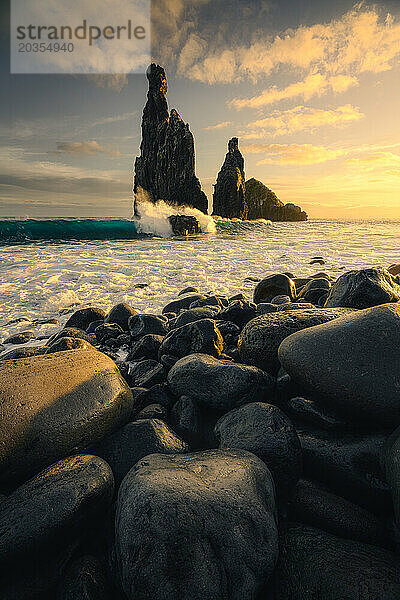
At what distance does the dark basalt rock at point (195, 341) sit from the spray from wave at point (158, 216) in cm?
2673

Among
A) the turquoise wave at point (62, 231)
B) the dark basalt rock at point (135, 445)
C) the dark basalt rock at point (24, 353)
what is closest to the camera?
the dark basalt rock at point (135, 445)

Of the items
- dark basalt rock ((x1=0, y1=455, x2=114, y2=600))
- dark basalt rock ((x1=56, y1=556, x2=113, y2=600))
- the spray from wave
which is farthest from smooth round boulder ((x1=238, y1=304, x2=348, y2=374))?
the spray from wave

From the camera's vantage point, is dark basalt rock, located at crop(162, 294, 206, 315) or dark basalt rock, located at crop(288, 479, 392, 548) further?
dark basalt rock, located at crop(162, 294, 206, 315)

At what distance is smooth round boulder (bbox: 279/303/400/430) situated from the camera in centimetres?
167

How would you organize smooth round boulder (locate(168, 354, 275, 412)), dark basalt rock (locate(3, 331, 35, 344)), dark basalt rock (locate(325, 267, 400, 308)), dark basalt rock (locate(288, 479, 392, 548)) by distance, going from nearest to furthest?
dark basalt rock (locate(288, 479, 392, 548)) → smooth round boulder (locate(168, 354, 275, 412)) → dark basalt rock (locate(325, 267, 400, 308)) → dark basalt rock (locate(3, 331, 35, 344))

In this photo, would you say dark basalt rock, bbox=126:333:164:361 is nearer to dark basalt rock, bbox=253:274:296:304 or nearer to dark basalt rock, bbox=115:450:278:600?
dark basalt rock, bbox=115:450:278:600

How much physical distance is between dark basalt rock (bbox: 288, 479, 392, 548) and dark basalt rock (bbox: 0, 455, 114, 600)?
0.91 meters

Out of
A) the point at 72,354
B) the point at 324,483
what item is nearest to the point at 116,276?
the point at 72,354

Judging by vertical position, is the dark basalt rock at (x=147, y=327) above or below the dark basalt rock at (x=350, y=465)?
above

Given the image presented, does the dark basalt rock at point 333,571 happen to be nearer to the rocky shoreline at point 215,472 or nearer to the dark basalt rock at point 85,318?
the rocky shoreline at point 215,472

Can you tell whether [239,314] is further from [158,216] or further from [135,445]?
[158,216]

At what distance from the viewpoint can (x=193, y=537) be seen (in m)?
1.15

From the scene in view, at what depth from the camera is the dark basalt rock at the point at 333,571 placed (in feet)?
3.62

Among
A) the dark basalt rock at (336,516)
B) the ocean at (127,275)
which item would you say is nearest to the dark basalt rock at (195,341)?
the dark basalt rock at (336,516)
